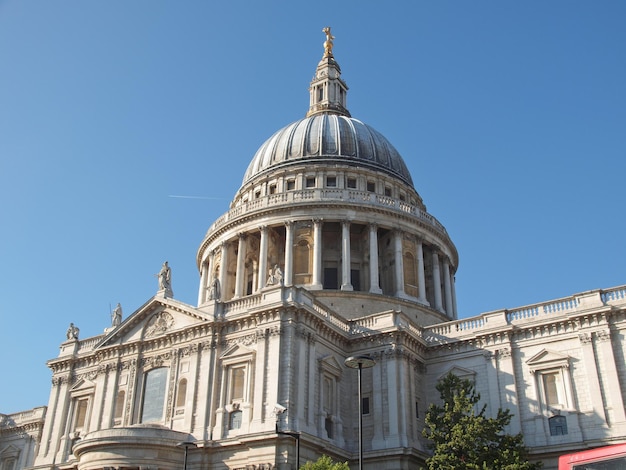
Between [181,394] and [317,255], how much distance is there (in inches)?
672

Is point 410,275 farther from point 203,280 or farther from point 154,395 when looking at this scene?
point 154,395

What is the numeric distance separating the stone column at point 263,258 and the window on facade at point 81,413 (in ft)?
49.8

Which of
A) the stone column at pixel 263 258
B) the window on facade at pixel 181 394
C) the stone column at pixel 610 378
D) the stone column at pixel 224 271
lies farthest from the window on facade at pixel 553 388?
the stone column at pixel 224 271

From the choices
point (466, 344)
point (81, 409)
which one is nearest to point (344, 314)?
point (466, 344)

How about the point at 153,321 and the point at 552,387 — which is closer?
the point at 552,387

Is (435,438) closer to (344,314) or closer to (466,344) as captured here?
(466,344)

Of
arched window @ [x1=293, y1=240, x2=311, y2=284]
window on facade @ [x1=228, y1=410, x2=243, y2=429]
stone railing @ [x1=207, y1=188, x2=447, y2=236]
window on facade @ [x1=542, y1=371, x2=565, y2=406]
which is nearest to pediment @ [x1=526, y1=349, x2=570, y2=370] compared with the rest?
window on facade @ [x1=542, y1=371, x2=565, y2=406]

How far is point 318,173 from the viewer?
208ft

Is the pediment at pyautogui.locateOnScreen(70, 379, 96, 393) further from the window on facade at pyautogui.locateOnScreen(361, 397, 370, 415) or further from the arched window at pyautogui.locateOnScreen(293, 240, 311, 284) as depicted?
the window on facade at pyautogui.locateOnScreen(361, 397, 370, 415)

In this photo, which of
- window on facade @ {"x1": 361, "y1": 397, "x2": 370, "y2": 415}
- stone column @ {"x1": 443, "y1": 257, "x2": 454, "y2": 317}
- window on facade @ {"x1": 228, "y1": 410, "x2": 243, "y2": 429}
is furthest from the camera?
stone column @ {"x1": 443, "y1": 257, "x2": 454, "y2": 317}

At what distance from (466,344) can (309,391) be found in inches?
433

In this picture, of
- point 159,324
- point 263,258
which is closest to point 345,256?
point 263,258

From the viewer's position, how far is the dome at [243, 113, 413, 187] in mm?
65312

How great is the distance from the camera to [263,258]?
57.2m
